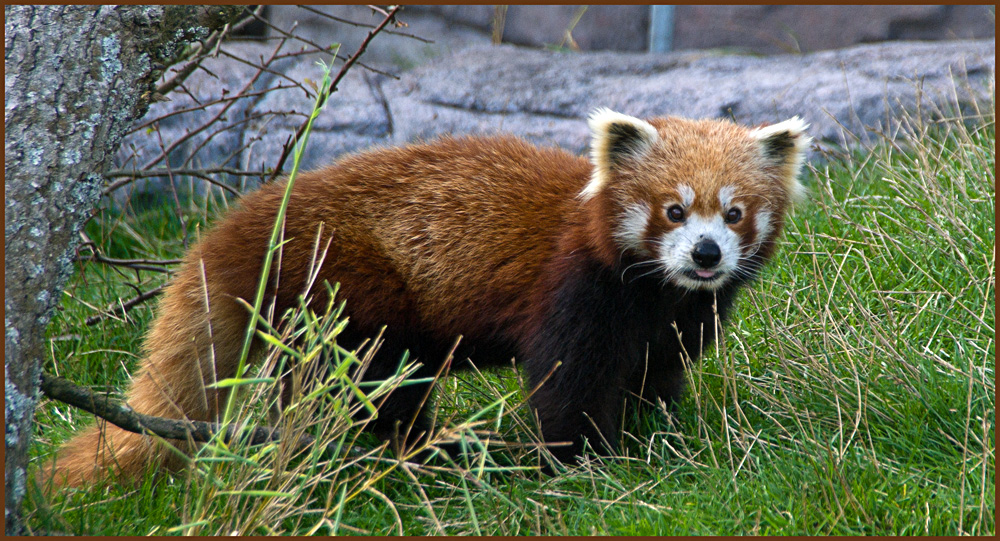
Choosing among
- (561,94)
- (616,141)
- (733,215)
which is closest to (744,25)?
(561,94)

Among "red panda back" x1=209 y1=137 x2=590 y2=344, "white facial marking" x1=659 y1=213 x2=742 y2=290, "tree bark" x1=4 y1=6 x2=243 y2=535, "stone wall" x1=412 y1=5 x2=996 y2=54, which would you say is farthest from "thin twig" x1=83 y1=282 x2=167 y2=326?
"stone wall" x1=412 y1=5 x2=996 y2=54

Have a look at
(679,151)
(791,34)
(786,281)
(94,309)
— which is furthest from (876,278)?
(791,34)

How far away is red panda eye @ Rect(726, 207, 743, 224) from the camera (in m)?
3.06

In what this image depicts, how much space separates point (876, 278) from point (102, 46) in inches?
135

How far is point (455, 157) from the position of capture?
3.54m

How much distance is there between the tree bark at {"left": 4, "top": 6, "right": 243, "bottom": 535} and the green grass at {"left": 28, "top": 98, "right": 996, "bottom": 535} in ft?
1.47

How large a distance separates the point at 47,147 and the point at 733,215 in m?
2.22

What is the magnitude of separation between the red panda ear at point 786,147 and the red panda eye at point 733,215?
13.1 inches

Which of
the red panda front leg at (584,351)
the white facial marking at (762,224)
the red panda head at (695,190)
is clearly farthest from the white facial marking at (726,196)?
the red panda front leg at (584,351)

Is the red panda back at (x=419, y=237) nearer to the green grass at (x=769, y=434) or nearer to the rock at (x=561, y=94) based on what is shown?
the green grass at (x=769, y=434)

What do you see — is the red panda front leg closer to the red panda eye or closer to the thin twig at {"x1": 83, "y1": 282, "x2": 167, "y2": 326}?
the red panda eye

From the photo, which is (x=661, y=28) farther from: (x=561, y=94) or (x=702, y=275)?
(x=702, y=275)

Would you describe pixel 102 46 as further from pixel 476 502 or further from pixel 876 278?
pixel 876 278

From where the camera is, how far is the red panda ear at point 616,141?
3.22 meters
